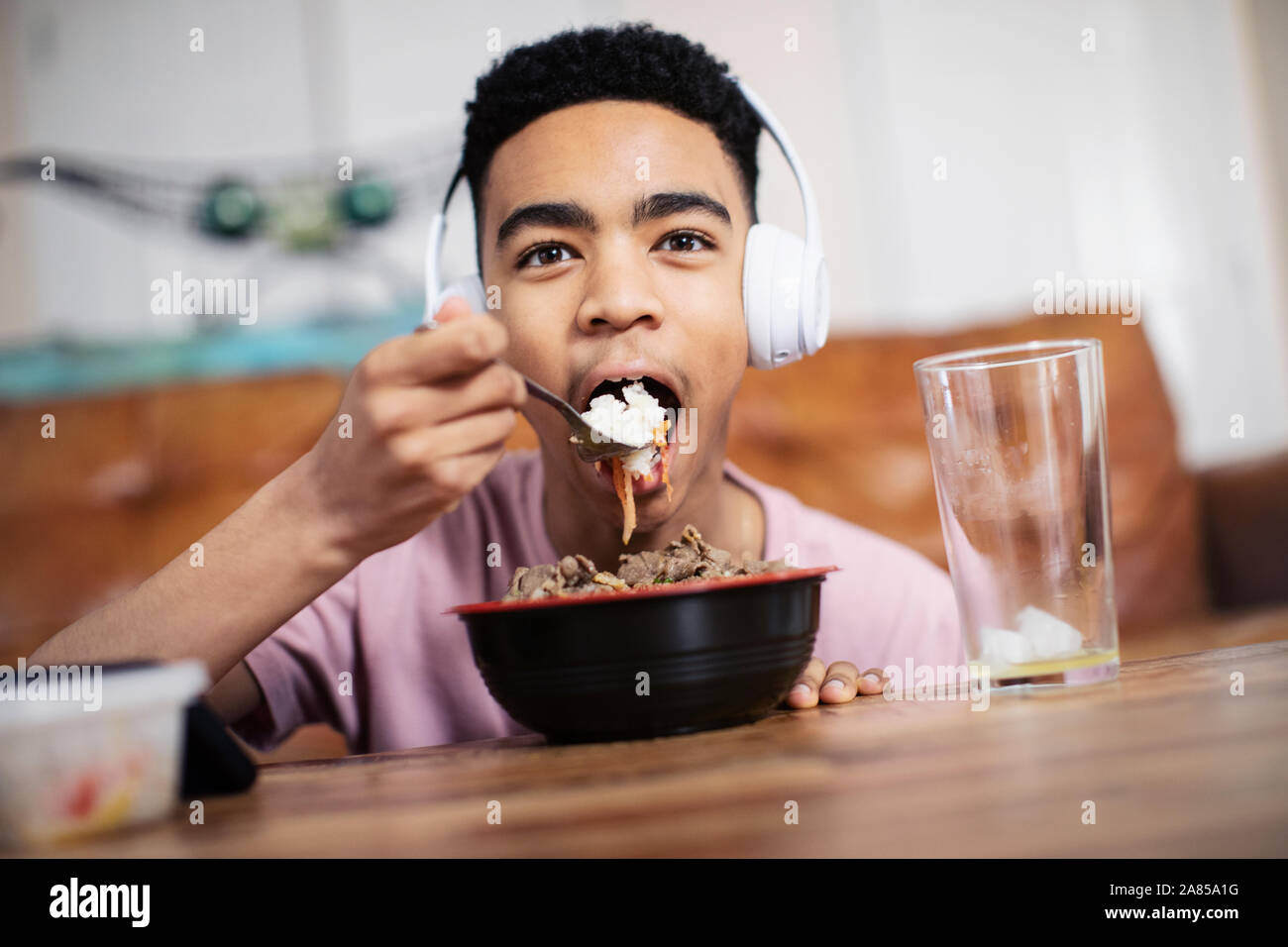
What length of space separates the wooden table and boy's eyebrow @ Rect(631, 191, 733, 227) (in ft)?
1.86

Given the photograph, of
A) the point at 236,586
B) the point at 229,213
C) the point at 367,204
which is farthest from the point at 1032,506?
the point at 229,213

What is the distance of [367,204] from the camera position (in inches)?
126

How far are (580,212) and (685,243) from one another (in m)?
0.13

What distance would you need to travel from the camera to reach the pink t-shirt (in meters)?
1.17

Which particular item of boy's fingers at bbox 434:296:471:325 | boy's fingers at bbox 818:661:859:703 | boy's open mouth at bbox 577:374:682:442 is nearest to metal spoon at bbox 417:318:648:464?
boy's open mouth at bbox 577:374:682:442

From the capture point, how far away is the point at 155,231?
3.10 meters

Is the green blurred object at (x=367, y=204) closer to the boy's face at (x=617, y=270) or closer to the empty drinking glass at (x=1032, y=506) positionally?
the boy's face at (x=617, y=270)

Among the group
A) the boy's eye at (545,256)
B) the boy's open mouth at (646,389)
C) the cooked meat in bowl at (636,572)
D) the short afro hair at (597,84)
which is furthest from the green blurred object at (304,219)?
the cooked meat in bowl at (636,572)

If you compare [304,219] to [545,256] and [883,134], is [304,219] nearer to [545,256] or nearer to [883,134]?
[883,134]

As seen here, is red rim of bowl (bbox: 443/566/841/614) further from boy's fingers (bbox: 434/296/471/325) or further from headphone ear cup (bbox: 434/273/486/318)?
headphone ear cup (bbox: 434/273/486/318)

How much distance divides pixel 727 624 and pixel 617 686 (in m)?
0.09

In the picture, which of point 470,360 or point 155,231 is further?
point 155,231
